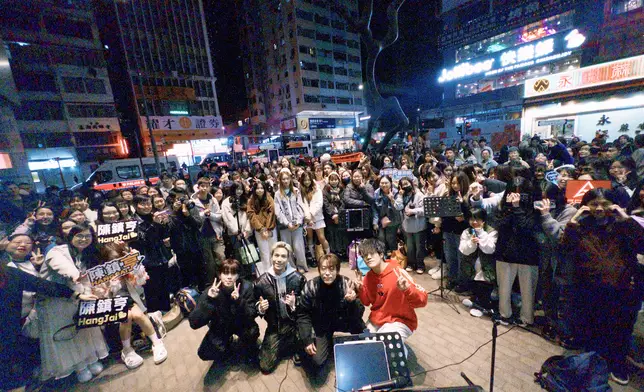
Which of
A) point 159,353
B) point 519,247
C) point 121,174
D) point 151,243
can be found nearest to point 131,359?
point 159,353

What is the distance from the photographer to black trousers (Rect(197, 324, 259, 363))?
3.24m

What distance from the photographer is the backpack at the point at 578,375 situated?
2.39m

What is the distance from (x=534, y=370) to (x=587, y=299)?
1.03m

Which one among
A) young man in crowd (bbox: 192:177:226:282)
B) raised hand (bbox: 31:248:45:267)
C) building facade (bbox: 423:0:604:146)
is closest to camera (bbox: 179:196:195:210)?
young man in crowd (bbox: 192:177:226:282)

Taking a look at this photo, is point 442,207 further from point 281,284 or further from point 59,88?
point 59,88

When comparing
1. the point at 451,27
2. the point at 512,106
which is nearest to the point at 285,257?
the point at 512,106

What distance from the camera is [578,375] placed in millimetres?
2457

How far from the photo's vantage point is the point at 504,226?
3.38 metres

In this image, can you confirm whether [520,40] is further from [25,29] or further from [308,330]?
[25,29]

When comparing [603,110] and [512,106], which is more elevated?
[512,106]

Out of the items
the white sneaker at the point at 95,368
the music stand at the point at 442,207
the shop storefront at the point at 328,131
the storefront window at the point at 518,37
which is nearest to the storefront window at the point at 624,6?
the storefront window at the point at 518,37

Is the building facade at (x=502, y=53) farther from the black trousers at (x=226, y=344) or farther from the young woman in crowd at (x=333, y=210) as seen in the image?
the black trousers at (x=226, y=344)

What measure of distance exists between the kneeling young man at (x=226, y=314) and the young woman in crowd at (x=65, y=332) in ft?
5.23

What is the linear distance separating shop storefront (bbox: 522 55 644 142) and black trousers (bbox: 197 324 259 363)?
839 inches
